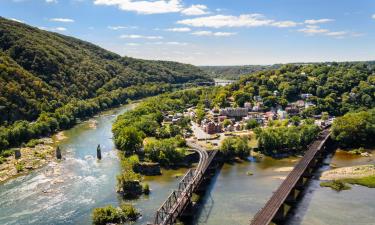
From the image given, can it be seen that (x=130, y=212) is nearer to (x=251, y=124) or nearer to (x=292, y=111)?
(x=251, y=124)

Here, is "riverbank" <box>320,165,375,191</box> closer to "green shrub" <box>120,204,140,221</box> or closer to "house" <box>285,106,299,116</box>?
"green shrub" <box>120,204,140,221</box>

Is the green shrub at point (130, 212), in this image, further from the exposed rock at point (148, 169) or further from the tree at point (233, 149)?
the tree at point (233, 149)

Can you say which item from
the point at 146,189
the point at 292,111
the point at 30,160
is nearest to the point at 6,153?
the point at 30,160

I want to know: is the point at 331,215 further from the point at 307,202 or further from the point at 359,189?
the point at 359,189

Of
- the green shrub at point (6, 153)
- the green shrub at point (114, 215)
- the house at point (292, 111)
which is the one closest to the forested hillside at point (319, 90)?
the house at point (292, 111)

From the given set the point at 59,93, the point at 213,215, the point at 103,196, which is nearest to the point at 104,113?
the point at 59,93

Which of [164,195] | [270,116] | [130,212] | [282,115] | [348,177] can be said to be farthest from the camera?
[282,115]
